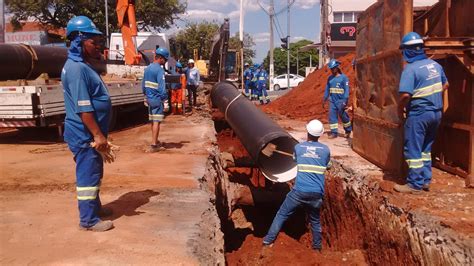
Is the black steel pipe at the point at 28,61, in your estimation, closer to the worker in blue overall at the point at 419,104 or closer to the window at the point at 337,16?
the worker in blue overall at the point at 419,104

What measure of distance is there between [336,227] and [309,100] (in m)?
11.5

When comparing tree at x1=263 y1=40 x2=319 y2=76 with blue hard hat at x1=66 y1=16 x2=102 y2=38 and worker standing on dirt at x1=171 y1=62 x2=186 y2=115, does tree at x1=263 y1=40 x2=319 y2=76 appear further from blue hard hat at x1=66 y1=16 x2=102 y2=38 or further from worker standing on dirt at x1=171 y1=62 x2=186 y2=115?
blue hard hat at x1=66 y1=16 x2=102 y2=38

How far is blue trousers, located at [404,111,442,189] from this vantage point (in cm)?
530

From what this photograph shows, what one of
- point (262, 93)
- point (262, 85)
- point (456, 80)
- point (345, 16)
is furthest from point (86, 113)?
point (345, 16)

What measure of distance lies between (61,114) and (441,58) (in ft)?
22.0

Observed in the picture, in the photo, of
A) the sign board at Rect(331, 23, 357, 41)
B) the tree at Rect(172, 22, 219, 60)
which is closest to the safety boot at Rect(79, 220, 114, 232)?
the sign board at Rect(331, 23, 357, 41)

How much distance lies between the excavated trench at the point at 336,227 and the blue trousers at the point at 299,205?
0.22 m

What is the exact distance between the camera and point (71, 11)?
3142 cm

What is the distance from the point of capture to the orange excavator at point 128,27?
13.8 metres

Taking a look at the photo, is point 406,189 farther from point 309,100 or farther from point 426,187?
point 309,100

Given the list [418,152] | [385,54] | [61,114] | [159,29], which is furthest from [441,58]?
[159,29]

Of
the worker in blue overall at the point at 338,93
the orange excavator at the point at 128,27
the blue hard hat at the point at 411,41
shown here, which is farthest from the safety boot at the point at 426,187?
the orange excavator at the point at 128,27

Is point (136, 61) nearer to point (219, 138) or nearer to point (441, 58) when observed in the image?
point (219, 138)

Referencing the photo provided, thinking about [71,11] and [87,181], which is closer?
[87,181]
